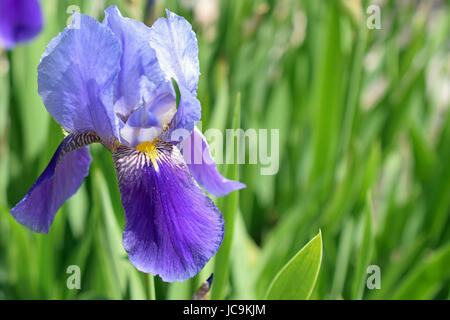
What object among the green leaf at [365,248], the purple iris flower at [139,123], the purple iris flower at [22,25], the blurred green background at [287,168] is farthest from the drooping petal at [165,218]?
the purple iris flower at [22,25]

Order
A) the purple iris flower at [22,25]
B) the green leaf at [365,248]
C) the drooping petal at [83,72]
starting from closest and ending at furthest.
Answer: the drooping petal at [83,72] < the green leaf at [365,248] < the purple iris flower at [22,25]

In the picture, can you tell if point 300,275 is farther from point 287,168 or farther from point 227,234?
point 287,168

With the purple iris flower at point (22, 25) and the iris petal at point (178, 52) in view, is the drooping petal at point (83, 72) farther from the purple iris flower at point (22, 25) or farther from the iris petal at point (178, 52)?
the purple iris flower at point (22, 25)

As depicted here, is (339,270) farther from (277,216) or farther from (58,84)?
(58,84)

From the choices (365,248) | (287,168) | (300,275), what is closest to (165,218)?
(300,275)

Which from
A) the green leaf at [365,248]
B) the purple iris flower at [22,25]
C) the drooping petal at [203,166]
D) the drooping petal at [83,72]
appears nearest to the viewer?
the drooping petal at [83,72]

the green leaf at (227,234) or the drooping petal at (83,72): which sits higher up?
the drooping petal at (83,72)
